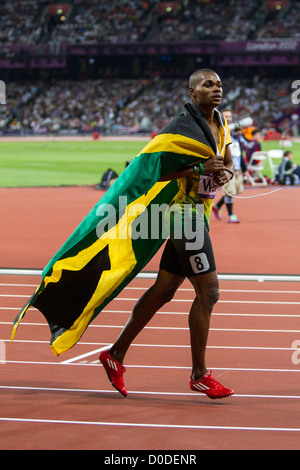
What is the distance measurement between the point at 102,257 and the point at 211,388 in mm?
1135

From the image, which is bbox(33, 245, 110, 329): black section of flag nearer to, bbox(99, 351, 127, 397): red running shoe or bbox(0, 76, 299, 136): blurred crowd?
bbox(99, 351, 127, 397): red running shoe

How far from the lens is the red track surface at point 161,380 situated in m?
4.35

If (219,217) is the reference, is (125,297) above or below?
above

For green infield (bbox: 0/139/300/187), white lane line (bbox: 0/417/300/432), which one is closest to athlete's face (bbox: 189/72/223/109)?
white lane line (bbox: 0/417/300/432)

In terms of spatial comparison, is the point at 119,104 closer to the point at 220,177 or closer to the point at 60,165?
the point at 60,165

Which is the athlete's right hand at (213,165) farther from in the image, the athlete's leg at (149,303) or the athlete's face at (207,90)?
the athlete's leg at (149,303)

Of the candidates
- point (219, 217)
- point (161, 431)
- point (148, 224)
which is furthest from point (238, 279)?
point (219, 217)

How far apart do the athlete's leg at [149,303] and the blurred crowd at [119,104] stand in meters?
56.8

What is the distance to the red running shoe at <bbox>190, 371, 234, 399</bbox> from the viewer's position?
504 cm

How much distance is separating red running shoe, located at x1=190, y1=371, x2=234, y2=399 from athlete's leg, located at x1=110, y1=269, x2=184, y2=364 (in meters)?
0.53

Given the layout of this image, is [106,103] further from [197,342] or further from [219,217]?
[197,342]

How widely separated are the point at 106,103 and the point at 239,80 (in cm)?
1222

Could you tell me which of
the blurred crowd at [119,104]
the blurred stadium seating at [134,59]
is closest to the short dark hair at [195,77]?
the blurred crowd at [119,104]
